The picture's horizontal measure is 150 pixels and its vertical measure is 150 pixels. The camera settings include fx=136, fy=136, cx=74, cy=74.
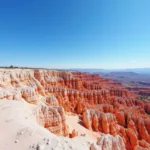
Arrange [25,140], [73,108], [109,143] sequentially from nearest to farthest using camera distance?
[25,140] → [109,143] → [73,108]

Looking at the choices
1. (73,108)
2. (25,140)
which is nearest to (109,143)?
(25,140)

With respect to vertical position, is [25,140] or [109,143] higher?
[25,140]

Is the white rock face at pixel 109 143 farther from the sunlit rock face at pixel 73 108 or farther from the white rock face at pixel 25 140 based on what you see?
the white rock face at pixel 25 140

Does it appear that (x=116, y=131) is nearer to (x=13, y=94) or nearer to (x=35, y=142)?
(x=13, y=94)

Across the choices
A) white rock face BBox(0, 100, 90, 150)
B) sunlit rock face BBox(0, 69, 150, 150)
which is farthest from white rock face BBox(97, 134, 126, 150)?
white rock face BBox(0, 100, 90, 150)

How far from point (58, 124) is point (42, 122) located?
2.42m

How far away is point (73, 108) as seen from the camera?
39219 millimetres

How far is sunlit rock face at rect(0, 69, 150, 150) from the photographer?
1619 centimetres

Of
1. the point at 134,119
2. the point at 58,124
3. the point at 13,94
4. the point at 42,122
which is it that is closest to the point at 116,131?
the point at 134,119

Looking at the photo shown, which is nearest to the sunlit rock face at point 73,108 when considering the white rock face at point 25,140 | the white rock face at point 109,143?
the white rock face at point 109,143

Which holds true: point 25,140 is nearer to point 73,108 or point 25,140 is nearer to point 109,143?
point 109,143

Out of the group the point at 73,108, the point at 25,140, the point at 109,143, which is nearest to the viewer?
the point at 25,140

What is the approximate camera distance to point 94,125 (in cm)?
2902

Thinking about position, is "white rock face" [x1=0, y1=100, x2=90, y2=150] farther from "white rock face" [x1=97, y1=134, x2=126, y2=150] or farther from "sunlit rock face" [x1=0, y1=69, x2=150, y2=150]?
"white rock face" [x1=97, y1=134, x2=126, y2=150]
